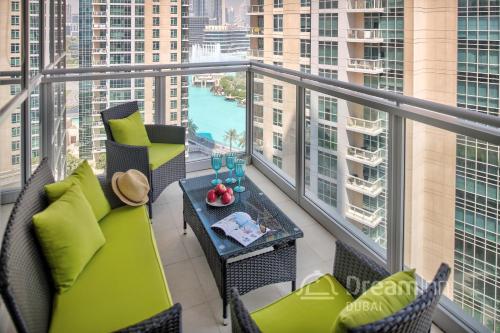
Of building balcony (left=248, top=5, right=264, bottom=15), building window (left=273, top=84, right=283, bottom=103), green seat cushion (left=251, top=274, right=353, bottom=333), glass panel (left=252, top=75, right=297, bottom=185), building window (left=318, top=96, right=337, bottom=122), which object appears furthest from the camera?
building balcony (left=248, top=5, right=264, bottom=15)

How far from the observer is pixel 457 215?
188 cm

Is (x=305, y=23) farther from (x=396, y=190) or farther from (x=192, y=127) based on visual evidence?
(x=396, y=190)

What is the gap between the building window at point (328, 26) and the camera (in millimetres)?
7038

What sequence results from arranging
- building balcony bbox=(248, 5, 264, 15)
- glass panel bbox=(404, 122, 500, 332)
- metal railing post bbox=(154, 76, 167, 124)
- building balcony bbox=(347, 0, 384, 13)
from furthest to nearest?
building balcony bbox=(347, 0, 384, 13), building balcony bbox=(248, 5, 264, 15), metal railing post bbox=(154, 76, 167, 124), glass panel bbox=(404, 122, 500, 332)

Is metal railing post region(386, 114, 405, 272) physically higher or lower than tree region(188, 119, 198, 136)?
lower

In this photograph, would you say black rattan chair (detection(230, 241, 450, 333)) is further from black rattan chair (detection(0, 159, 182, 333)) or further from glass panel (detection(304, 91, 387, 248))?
glass panel (detection(304, 91, 387, 248))

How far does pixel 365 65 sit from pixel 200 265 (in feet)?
16.7

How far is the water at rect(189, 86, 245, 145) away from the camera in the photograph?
13.5 ft

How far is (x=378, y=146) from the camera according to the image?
227 cm

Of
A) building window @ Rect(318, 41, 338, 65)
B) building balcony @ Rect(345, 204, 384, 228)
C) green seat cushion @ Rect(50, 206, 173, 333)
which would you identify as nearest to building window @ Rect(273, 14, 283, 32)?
building window @ Rect(318, 41, 338, 65)

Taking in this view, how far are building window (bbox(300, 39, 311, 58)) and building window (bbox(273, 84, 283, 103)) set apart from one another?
2.26 meters

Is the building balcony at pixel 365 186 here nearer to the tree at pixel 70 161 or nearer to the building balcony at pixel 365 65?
the tree at pixel 70 161

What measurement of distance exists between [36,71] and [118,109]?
2.24ft

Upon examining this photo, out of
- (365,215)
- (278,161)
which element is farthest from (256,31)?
(365,215)
